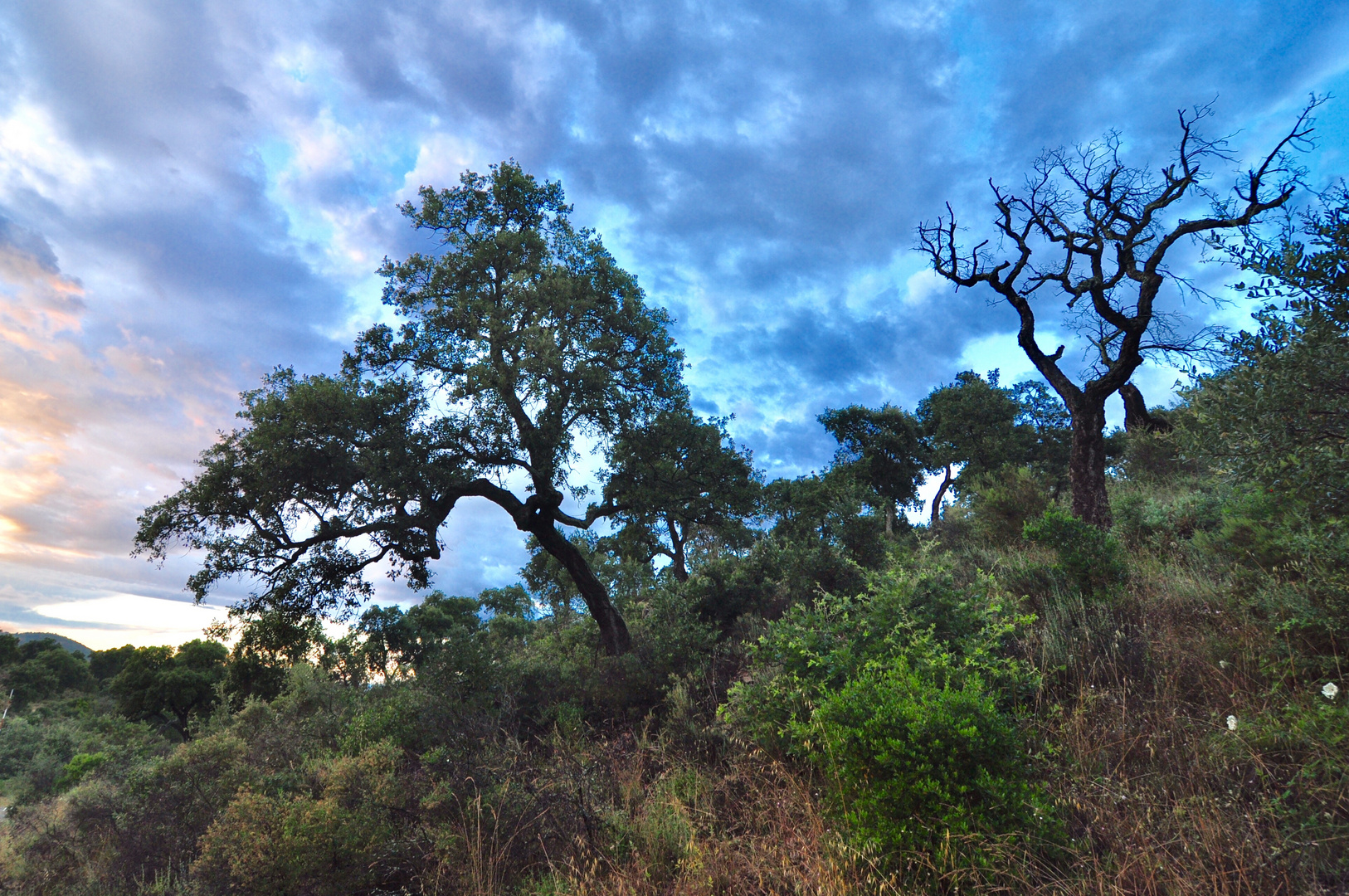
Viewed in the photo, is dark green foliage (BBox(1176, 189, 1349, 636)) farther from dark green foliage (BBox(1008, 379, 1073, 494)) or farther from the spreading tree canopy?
dark green foliage (BBox(1008, 379, 1073, 494))

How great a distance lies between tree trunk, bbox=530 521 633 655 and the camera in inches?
531

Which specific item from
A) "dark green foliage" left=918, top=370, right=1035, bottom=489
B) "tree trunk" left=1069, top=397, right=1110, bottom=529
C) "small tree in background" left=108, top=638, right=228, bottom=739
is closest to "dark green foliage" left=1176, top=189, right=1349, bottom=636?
"tree trunk" left=1069, top=397, right=1110, bottom=529

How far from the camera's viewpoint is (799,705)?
5.73m

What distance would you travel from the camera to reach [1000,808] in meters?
3.57

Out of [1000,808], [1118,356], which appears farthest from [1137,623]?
[1118,356]

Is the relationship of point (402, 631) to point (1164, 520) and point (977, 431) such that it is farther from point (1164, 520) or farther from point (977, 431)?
point (977, 431)

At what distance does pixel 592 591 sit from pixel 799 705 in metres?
8.57

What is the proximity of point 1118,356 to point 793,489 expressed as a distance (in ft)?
51.9

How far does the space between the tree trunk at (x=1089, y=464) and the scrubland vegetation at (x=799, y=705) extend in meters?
0.58

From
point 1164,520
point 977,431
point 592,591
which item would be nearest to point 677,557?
point 592,591

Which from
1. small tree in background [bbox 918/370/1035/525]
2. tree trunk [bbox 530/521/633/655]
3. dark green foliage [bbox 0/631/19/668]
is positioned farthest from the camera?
dark green foliage [bbox 0/631/19/668]

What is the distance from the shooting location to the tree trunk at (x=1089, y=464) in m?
12.1

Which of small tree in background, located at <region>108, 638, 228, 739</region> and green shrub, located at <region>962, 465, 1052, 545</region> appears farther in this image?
small tree in background, located at <region>108, 638, 228, 739</region>

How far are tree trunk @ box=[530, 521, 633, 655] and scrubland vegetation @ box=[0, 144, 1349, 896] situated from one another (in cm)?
9
